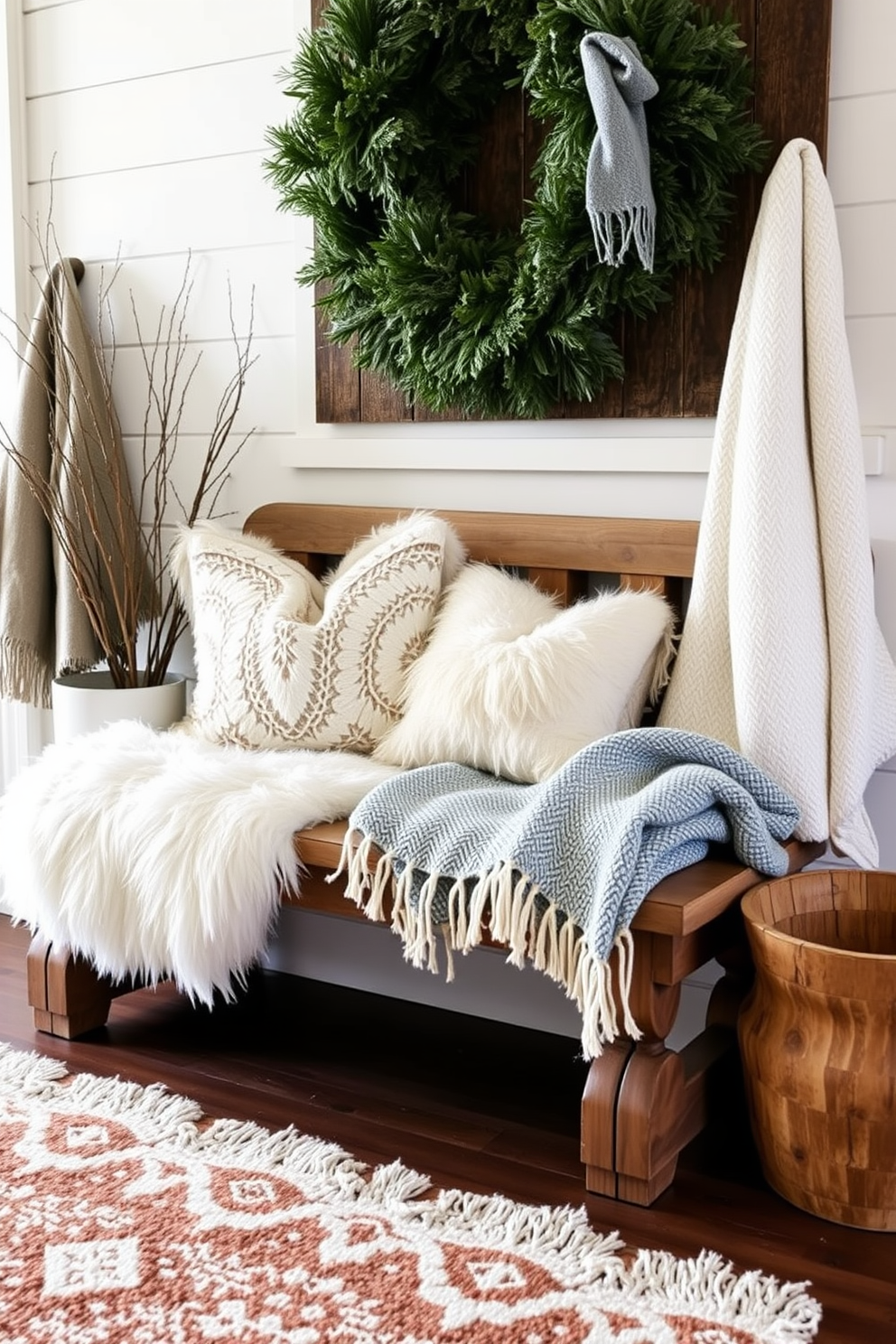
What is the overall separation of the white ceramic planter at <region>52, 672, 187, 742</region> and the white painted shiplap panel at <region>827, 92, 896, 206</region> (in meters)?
1.39

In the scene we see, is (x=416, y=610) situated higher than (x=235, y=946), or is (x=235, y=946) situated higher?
(x=416, y=610)

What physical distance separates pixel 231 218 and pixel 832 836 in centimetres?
155

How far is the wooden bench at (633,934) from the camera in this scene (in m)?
1.64

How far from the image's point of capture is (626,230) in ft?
6.32

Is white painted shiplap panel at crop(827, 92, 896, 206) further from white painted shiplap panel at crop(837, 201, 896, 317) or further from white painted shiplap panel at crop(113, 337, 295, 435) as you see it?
white painted shiplap panel at crop(113, 337, 295, 435)

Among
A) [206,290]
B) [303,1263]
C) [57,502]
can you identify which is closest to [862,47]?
[206,290]

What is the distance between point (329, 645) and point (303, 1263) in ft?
3.08

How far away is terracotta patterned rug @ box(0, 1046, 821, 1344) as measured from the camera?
4.64 ft

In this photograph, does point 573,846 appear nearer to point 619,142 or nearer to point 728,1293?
point 728,1293

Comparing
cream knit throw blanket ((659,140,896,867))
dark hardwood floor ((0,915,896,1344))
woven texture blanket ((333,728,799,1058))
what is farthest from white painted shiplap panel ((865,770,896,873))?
dark hardwood floor ((0,915,896,1344))

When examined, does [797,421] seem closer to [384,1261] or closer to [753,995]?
[753,995]

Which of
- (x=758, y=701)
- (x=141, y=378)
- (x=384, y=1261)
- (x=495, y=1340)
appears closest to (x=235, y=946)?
(x=384, y=1261)

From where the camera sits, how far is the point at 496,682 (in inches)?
75.5

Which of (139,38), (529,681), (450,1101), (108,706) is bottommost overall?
(450,1101)
